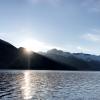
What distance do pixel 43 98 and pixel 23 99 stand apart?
4.82 metres

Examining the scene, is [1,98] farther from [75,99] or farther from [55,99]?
[75,99]

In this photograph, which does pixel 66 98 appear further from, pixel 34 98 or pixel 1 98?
pixel 1 98

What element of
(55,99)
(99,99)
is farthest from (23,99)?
(99,99)

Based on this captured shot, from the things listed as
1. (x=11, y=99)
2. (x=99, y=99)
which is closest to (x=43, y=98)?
(x=11, y=99)

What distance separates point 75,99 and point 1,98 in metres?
17.4

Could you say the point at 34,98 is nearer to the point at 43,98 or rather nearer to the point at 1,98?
the point at 43,98

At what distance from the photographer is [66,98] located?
60219 mm

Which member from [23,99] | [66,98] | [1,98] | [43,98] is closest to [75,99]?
[66,98]

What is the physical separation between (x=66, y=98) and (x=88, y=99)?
526cm

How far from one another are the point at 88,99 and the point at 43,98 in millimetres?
10659

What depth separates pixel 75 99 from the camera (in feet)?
191

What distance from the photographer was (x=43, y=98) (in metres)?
59.4

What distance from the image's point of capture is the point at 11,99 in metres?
57.9

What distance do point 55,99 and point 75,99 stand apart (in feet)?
15.4
